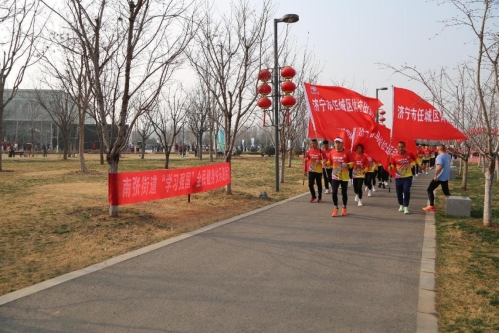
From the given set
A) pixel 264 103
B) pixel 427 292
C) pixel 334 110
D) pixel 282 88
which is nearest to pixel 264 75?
pixel 282 88

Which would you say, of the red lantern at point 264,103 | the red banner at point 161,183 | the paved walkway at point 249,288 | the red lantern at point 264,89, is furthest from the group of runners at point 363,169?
the red banner at point 161,183

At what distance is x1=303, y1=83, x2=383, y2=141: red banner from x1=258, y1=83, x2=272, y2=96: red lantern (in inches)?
90.2

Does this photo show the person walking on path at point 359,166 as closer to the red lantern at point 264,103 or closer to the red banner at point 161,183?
the red lantern at point 264,103

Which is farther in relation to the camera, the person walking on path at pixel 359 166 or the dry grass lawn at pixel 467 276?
the person walking on path at pixel 359 166

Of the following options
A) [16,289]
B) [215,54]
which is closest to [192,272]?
[16,289]

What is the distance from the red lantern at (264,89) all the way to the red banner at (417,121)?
4498 millimetres

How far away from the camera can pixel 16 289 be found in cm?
471

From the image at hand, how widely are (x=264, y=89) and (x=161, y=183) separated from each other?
469 cm

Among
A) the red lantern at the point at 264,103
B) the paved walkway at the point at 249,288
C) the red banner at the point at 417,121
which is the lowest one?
the paved walkway at the point at 249,288

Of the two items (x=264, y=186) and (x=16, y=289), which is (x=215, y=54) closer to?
(x=264, y=186)

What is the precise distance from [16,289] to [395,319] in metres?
3.99

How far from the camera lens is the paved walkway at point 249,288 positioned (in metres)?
3.83

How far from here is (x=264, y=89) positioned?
13055 millimetres

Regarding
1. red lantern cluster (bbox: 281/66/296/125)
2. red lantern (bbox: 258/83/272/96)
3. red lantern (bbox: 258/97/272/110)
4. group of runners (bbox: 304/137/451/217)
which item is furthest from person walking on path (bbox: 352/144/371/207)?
red lantern (bbox: 258/83/272/96)
